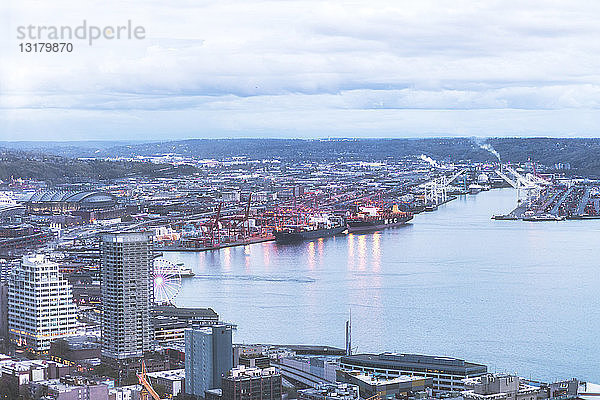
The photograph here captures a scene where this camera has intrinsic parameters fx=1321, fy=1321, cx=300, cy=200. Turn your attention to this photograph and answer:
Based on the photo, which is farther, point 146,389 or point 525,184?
point 525,184

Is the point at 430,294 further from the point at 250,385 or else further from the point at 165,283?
the point at 250,385

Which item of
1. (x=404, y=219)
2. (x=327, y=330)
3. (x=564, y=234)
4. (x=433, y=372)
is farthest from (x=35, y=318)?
(x=404, y=219)

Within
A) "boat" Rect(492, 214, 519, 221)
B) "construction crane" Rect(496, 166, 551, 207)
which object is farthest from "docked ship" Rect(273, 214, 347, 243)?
"construction crane" Rect(496, 166, 551, 207)

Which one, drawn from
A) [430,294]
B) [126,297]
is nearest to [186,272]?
[430,294]

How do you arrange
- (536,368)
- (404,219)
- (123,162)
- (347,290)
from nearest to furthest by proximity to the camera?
(536,368) < (347,290) < (404,219) < (123,162)

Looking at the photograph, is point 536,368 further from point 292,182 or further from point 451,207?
point 292,182

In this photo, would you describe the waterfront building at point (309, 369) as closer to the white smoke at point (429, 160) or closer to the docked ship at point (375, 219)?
the docked ship at point (375, 219)
